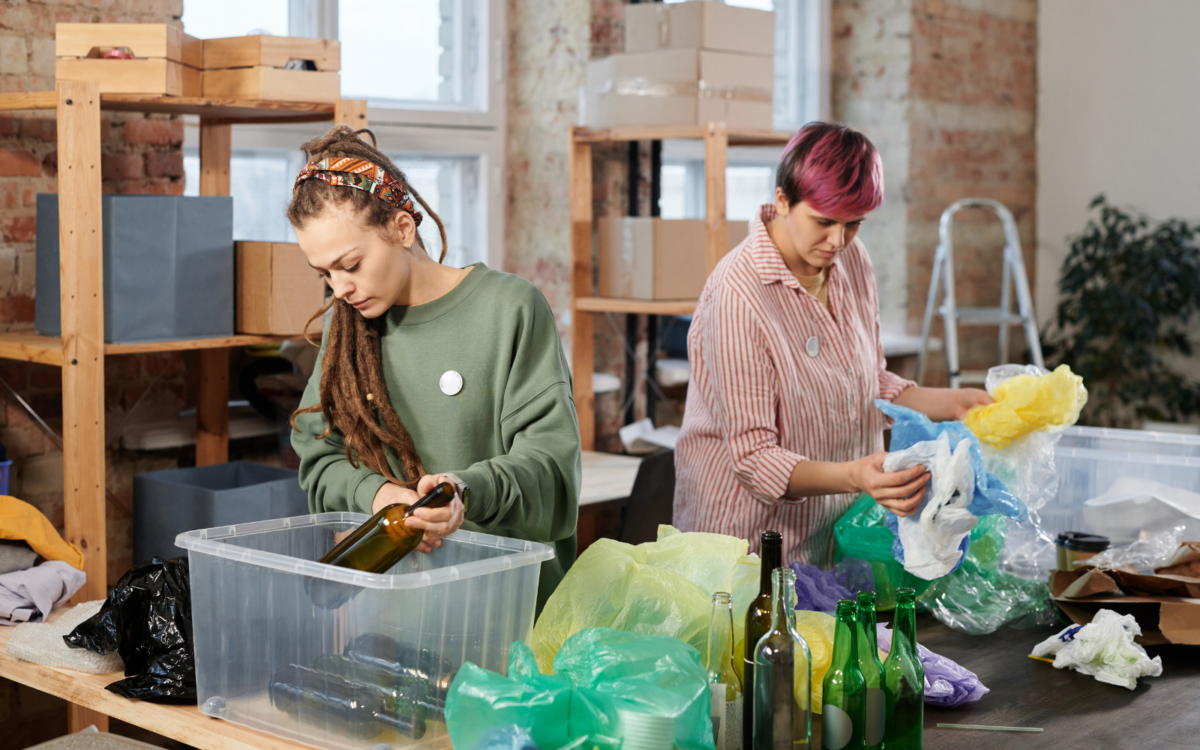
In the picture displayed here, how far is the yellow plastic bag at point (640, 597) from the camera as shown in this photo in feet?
4.50

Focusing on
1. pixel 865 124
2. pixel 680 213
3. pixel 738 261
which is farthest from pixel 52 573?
pixel 865 124

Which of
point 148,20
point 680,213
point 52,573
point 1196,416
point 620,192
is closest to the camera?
point 52,573

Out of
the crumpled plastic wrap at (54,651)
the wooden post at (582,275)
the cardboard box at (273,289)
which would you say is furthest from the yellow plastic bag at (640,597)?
the wooden post at (582,275)

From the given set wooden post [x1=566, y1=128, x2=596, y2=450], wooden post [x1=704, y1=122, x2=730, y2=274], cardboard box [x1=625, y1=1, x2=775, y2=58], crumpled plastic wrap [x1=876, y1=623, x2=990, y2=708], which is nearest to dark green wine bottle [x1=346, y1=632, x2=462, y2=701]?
crumpled plastic wrap [x1=876, y1=623, x2=990, y2=708]

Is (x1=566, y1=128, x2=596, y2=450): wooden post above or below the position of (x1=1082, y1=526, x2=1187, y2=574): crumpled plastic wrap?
above

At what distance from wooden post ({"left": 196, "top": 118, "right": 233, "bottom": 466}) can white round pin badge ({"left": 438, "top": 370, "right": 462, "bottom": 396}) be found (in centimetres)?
152

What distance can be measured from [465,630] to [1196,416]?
14.0ft

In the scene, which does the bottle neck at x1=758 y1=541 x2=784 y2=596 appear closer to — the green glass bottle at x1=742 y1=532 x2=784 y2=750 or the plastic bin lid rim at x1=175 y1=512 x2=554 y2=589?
the green glass bottle at x1=742 y1=532 x2=784 y2=750

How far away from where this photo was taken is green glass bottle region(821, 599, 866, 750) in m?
1.25

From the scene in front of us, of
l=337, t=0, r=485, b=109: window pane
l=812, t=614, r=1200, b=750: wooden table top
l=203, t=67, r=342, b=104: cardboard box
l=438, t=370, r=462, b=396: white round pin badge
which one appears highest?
l=337, t=0, r=485, b=109: window pane

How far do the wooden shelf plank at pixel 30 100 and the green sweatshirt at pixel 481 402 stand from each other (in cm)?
107

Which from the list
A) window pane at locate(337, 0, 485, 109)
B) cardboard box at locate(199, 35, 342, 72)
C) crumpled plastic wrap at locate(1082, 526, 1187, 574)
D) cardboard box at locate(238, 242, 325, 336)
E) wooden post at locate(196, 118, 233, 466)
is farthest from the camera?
window pane at locate(337, 0, 485, 109)

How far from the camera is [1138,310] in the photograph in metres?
4.55

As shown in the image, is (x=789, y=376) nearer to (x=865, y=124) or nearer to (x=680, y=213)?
(x=680, y=213)
